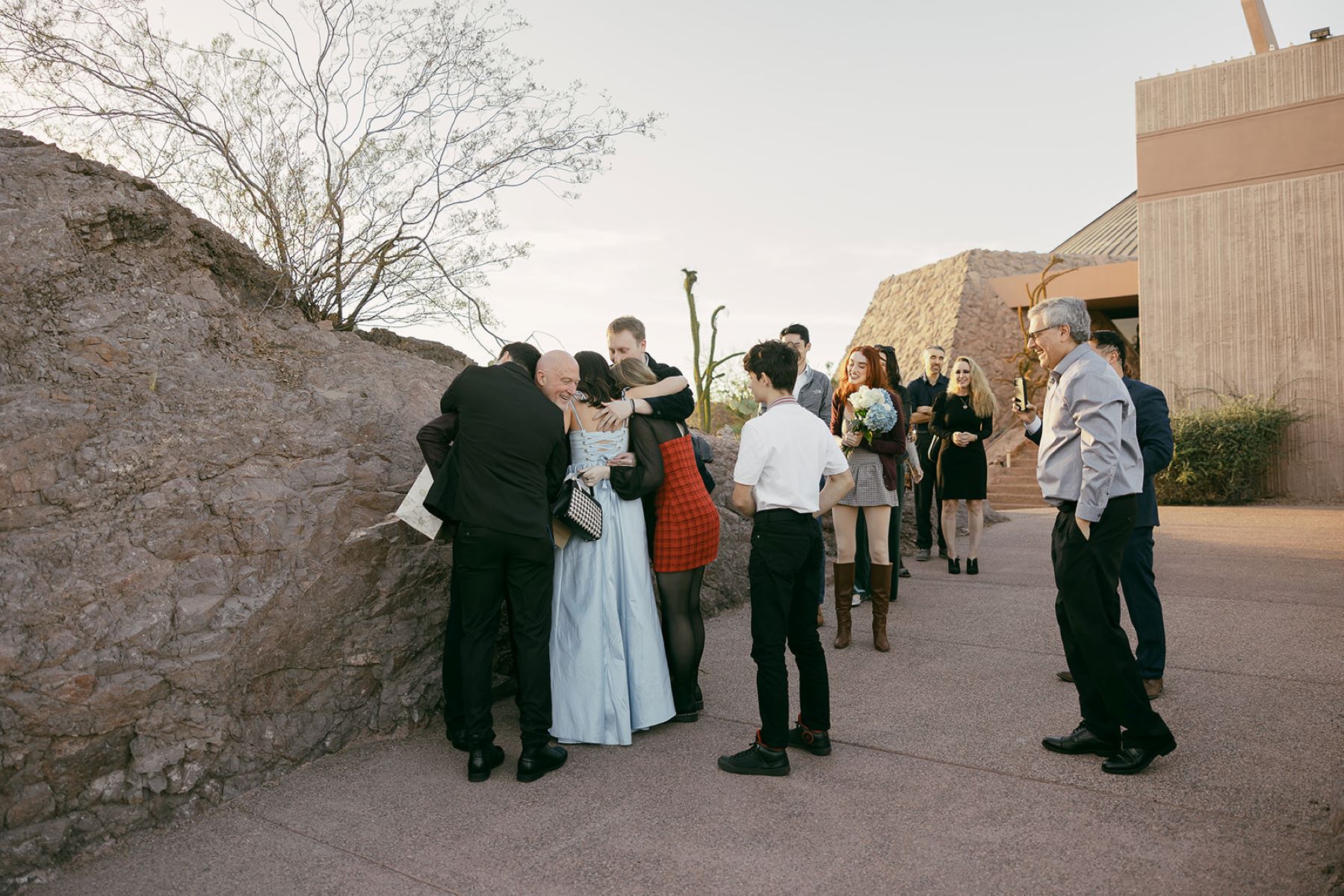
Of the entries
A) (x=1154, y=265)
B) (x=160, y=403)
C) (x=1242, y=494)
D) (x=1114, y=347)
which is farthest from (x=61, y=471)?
(x=1154, y=265)

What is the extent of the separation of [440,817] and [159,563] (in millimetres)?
1569

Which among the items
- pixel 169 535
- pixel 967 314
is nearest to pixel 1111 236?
pixel 967 314

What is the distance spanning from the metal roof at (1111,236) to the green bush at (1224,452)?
10856mm

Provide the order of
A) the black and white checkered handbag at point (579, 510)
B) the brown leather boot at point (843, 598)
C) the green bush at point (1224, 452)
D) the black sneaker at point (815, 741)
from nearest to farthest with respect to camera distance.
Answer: the black sneaker at point (815, 741), the black and white checkered handbag at point (579, 510), the brown leather boot at point (843, 598), the green bush at point (1224, 452)

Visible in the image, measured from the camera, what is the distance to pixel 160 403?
394 centimetres

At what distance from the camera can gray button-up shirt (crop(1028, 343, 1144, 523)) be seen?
340 centimetres

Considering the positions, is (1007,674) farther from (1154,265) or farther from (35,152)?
(1154,265)

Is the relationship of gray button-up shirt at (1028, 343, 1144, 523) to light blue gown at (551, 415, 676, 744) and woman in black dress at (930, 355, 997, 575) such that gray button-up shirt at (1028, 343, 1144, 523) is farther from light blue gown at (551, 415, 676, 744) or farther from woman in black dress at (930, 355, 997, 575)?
woman in black dress at (930, 355, 997, 575)

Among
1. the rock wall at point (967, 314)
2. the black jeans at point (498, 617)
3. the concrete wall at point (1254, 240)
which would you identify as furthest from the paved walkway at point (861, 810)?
the rock wall at point (967, 314)

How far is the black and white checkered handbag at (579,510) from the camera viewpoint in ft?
12.9

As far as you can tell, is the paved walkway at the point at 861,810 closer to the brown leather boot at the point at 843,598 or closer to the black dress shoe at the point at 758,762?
the black dress shoe at the point at 758,762

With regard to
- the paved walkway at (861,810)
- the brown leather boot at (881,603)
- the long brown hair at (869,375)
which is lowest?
the paved walkway at (861,810)

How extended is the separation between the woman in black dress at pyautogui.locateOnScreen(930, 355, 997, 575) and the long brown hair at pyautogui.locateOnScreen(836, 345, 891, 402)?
1.58 metres

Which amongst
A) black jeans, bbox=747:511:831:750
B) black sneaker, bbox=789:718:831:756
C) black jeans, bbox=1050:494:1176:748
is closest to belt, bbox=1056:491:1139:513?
black jeans, bbox=1050:494:1176:748
